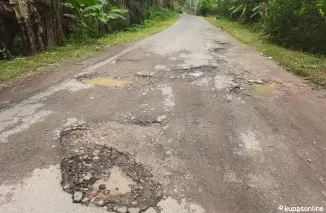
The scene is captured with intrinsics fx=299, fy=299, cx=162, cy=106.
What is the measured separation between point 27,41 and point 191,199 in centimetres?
696

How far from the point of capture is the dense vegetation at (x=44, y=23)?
7.52 m

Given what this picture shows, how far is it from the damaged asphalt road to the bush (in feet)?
9.80

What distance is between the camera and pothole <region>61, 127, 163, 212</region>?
247 cm

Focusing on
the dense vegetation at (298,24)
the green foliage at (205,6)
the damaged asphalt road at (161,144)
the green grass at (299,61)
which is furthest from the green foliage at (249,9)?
the green foliage at (205,6)

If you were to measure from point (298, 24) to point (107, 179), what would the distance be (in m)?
7.90

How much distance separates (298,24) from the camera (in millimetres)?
8578

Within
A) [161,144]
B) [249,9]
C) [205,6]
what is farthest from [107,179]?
[205,6]

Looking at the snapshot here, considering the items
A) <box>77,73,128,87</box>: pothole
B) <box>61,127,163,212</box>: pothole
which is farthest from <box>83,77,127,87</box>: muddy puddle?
<box>61,127,163,212</box>: pothole

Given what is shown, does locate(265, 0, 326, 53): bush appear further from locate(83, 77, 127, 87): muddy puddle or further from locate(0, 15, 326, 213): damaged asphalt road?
locate(83, 77, 127, 87): muddy puddle

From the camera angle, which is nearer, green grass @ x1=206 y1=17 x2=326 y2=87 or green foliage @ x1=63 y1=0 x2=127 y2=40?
green grass @ x1=206 y1=17 x2=326 y2=87

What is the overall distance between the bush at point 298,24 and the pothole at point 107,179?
7.18 meters

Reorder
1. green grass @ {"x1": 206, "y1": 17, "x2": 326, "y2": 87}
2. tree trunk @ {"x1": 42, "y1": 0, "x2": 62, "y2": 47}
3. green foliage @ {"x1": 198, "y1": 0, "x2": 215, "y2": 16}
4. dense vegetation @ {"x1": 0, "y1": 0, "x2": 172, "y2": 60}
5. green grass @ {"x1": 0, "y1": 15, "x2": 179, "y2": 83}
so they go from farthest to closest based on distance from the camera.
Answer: green foliage @ {"x1": 198, "y1": 0, "x2": 215, "y2": 16} → tree trunk @ {"x1": 42, "y1": 0, "x2": 62, "y2": 47} → dense vegetation @ {"x1": 0, "y1": 0, "x2": 172, "y2": 60} → green grass @ {"x1": 0, "y1": 15, "x2": 179, "y2": 83} → green grass @ {"x1": 206, "y1": 17, "x2": 326, "y2": 87}

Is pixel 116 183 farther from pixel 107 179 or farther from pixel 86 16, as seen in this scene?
pixel 86 16

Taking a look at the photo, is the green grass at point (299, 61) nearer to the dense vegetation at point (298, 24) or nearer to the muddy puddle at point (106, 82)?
the dense vegetation at point (298, 24)
